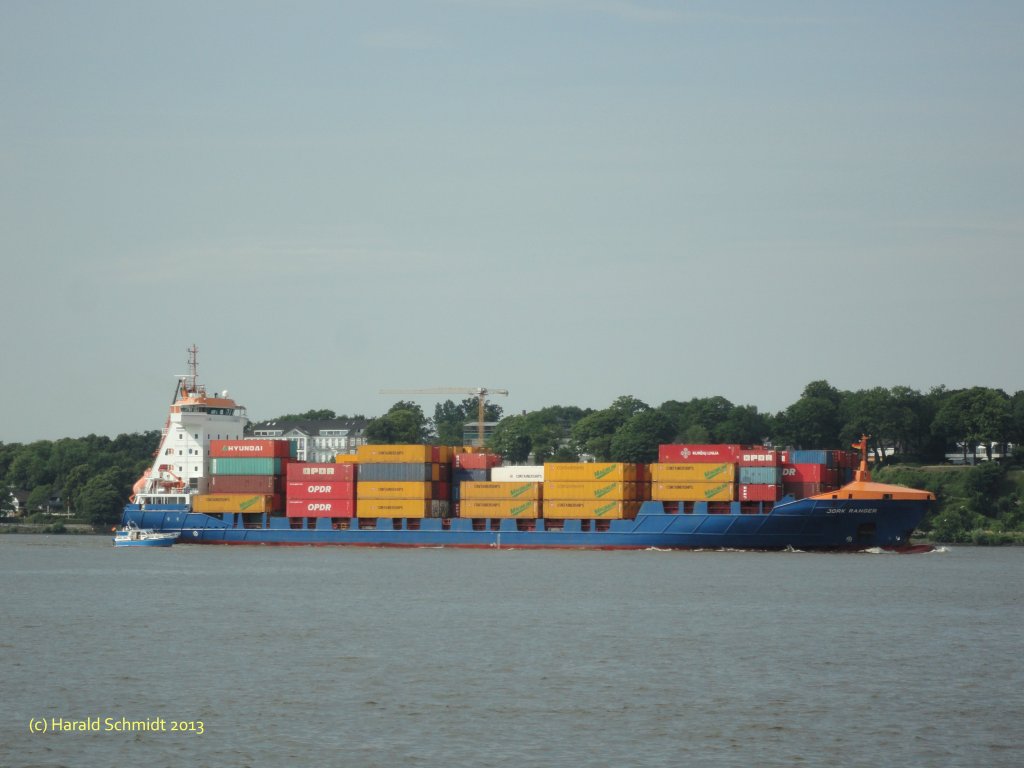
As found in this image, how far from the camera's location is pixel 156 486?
9200 cm

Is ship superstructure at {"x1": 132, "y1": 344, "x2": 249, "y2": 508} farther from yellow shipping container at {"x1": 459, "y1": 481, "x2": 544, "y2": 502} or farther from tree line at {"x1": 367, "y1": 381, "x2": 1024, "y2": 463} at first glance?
tree line at {"x1": 367, "y1": 381, "x2": 1024, "y2": 463}

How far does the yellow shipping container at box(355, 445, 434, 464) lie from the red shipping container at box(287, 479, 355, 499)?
5.95 ft

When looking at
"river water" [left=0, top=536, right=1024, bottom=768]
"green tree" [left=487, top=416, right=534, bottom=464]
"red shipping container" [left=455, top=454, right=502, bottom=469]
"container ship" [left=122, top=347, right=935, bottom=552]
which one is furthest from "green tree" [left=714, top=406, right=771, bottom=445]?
"river water" [left=0, top=536, right=1024, bottom=768]

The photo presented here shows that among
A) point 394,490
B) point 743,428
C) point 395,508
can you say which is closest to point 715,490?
point 394,490

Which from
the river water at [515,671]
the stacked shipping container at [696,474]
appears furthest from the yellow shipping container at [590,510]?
the river water at [515,671]

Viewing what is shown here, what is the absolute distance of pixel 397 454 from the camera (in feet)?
279

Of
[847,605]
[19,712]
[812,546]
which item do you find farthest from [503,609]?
[812,546]

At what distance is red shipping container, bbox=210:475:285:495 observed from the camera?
86.7 m

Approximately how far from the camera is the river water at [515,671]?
86.0 ft

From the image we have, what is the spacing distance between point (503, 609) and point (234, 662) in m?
14.1

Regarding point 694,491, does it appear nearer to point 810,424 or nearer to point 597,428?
point 810,424

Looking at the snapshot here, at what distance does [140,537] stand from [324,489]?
559 inches

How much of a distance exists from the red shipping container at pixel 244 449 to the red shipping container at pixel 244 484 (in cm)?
124

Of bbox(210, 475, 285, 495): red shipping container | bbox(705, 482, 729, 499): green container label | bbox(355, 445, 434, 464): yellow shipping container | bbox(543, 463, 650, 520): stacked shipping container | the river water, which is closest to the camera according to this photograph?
the river water
